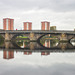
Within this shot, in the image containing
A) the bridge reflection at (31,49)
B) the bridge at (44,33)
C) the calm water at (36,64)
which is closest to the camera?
the calm water at (36,64)

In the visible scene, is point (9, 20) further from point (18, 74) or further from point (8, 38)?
point (18, 74)

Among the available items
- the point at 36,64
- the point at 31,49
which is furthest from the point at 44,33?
the point at 36,64

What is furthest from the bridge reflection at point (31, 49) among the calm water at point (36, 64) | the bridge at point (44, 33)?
the bridge at point (44, 33)

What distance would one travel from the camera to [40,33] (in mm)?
74125

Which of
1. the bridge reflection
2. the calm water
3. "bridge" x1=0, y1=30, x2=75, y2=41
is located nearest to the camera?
the calm water

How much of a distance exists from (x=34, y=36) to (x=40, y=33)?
3.89 metres

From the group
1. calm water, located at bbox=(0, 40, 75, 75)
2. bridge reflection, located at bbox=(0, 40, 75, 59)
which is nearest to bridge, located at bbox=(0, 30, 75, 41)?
bridge reflection, located at bbox=(0, 40, 75, 59)

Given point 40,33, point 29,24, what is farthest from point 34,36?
point 29,24

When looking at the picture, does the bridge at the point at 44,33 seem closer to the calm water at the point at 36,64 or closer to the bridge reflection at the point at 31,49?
the bridge reflection at the point at 31,49

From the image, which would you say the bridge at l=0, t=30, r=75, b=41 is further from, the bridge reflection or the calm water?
the calm water

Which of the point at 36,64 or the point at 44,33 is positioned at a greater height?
the point at 44,33

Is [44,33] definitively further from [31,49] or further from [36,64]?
[36,64]

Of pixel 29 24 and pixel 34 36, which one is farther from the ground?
pixel 29 24

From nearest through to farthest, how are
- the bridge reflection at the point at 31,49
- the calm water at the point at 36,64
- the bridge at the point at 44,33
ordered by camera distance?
the calm water at the point at 36,64, the bridge reflection at the point at 31,49, the bridge at the point at 44,33
